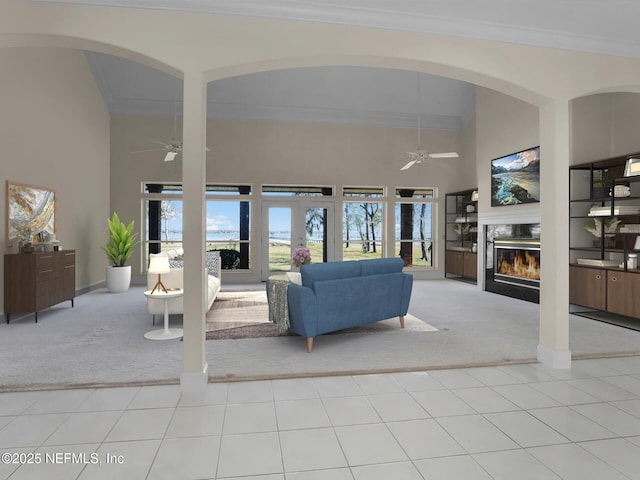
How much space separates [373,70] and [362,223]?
11.9ft

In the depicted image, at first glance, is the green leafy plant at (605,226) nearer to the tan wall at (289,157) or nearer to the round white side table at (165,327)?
the tan wall at (289,157)

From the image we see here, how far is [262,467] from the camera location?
213 centimetres

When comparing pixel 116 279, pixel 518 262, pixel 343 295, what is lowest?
pixel 116 279

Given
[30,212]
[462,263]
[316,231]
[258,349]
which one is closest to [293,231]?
[316,231]

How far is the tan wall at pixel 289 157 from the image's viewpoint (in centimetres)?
907

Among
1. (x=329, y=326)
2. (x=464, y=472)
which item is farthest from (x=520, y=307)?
(x=464, y=472)

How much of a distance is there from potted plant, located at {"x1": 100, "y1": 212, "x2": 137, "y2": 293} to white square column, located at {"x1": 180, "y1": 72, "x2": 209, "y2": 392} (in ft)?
18.2

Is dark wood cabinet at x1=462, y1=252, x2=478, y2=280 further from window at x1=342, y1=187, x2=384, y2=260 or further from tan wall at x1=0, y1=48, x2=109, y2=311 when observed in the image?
tan wall at x1=0, y1=48, x2=109, y2=311

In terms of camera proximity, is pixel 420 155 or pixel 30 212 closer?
pixel 30 212

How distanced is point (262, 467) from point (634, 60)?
475 centimetres

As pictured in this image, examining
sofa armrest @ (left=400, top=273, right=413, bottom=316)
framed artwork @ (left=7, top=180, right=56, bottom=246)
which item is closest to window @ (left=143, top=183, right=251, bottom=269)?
framed artwork @ (left=7, top=180, right=56, bottom=246)

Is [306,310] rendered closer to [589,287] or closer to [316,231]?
[589,287]

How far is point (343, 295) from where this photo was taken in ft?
14.4

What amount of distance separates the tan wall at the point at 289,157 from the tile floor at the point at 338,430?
22.0ft
